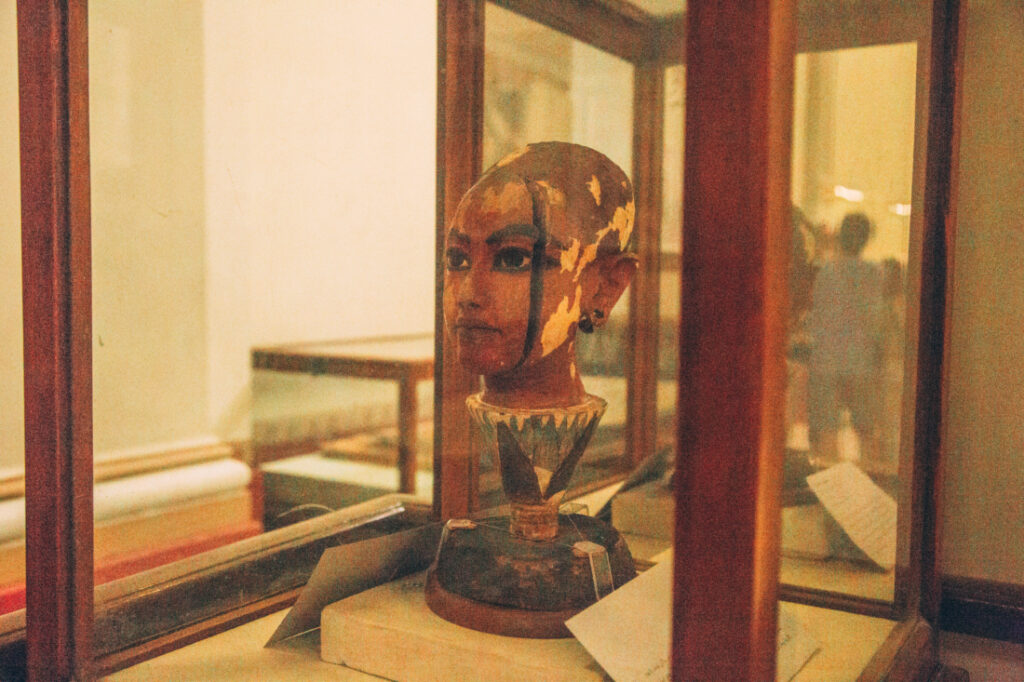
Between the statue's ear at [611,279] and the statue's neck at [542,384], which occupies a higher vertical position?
the statue's ear at [611,279]

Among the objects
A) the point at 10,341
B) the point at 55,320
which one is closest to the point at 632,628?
the point at 55,320

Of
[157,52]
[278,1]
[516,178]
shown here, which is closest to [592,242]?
[516,178]

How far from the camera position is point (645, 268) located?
0.65 meters

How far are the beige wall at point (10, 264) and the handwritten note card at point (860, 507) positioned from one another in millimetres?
814

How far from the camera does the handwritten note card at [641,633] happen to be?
0.49 meters

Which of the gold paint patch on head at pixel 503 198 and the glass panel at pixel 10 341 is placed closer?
the gold paint patch on head at pixel 503 198

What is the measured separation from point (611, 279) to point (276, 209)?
0.40m

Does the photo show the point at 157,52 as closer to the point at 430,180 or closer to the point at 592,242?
the point at 430,180

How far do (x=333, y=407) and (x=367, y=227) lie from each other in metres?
0.43

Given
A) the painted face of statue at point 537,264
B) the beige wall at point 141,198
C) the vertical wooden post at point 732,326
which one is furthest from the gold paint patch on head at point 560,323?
the beige wall at point 141,198

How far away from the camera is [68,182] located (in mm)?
704

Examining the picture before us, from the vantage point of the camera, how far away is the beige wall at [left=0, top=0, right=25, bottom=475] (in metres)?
1.05

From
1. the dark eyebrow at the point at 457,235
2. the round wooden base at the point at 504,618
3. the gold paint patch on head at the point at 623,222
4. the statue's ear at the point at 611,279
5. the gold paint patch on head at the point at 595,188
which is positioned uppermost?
the gold paint patch on head at the point at 595,188

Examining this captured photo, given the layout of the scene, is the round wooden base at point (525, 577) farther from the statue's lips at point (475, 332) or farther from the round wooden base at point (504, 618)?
the statue's lips at point (475, 332)
